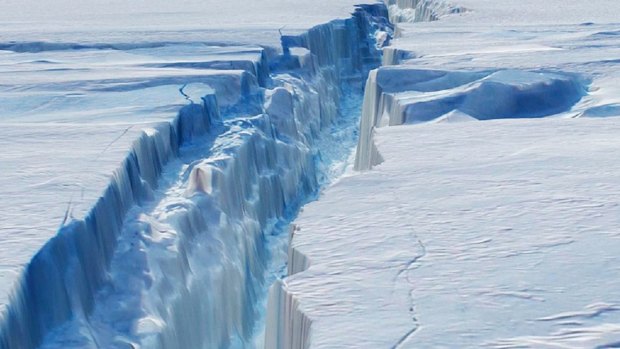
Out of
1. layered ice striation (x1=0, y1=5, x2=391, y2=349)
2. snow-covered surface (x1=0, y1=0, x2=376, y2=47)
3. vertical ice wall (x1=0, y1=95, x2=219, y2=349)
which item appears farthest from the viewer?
snow-covered surface (x1=0, y1=0, x2=376, y2=47)

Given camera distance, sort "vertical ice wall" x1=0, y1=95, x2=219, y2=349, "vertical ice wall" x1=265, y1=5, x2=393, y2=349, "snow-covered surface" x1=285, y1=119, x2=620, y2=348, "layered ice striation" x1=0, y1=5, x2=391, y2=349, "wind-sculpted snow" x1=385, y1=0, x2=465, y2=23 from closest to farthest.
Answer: "snow-covered surface" x1=285, y1=119, x2=620, y2=348, "vertical ice wall" x1=265, y1=5, x2=393, y2=349, "vertical ice wall" x1=0, y1=95, x2=219, y2=349, "layered ice striation" x1=0, y1=5, x2=391, y2=349, "wind-sculpted snow" x1=385, y1=0, x2=465, y2=23

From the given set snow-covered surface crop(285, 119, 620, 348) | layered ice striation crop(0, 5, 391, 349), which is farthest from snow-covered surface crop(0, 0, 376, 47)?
snow-covered surface crop(285, 119, 620, 348)

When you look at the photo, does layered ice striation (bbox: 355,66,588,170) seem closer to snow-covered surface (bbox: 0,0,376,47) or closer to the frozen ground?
the frozen ground

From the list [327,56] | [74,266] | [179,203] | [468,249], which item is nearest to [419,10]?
[327,56]

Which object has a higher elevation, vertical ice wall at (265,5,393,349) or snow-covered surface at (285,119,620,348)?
snow-covered surface at (285,119,620,348)

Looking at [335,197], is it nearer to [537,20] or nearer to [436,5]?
[537,20]

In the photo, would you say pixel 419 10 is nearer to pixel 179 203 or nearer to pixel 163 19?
pixel 163 19

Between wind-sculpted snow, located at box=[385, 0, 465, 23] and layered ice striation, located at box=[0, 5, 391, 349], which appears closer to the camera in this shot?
layered ice striation, located at box=[0, 5, 391, 349]
